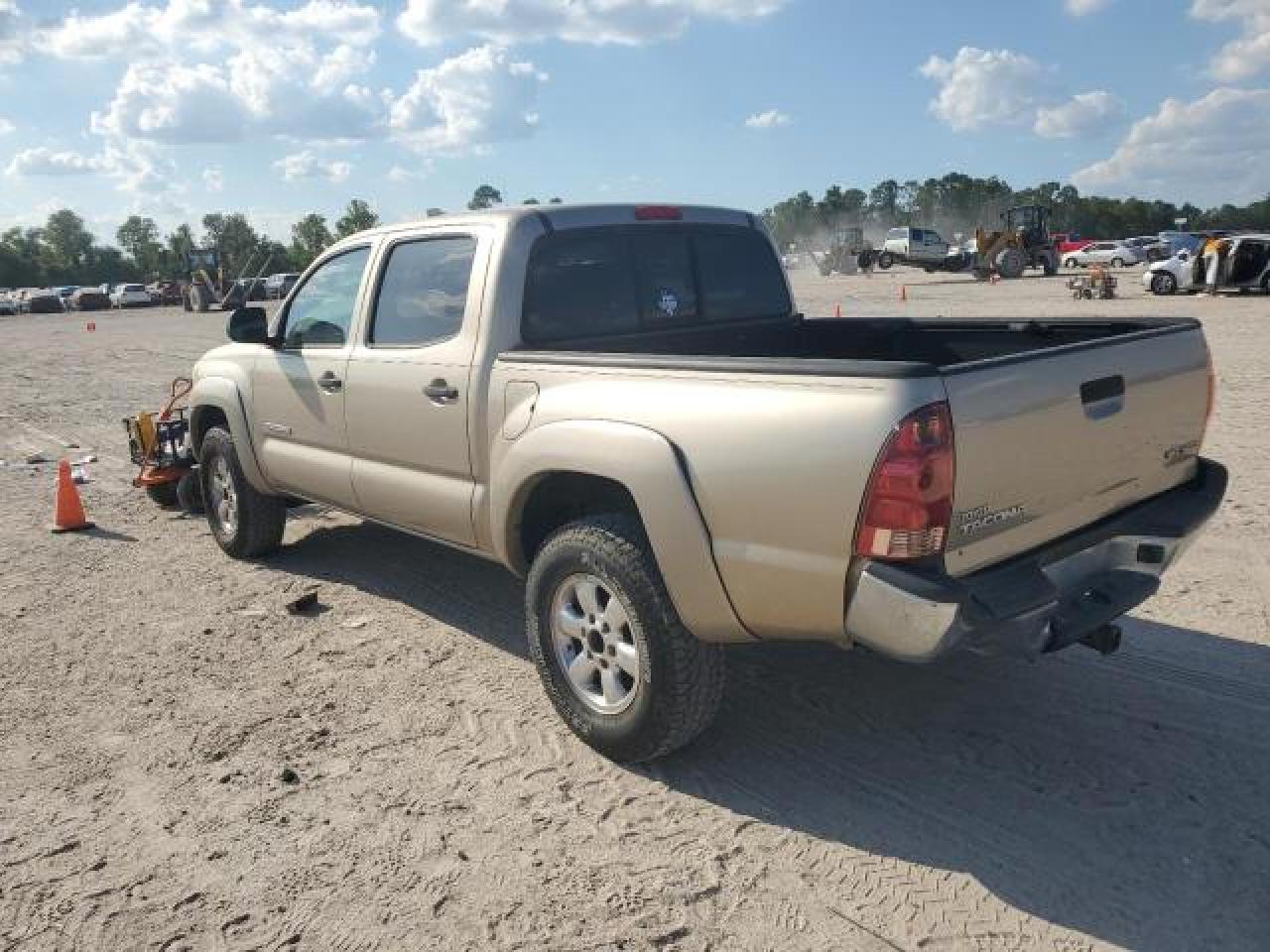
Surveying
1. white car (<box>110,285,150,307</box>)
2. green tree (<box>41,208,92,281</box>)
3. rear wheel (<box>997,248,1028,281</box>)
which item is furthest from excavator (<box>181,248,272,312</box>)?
green tree (<box>41,208,92,281</box>)

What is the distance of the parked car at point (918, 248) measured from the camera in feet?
131

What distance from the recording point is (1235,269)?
22922mm

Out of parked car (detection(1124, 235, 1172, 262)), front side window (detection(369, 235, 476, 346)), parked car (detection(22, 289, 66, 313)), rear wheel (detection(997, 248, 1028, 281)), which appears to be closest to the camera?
front side window (detection(369, 235, 476, 346))

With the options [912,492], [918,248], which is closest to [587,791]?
[912,492]

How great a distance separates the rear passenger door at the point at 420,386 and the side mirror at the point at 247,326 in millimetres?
885

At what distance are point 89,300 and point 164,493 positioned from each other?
59.1 m

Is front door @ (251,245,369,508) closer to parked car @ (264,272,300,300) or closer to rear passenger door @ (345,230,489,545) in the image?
rear passenger door @ (345,230,489,545)

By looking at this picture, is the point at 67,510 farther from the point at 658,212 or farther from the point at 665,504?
the point at 665,504

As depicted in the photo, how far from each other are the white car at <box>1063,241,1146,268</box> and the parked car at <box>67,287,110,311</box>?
53.7 meters

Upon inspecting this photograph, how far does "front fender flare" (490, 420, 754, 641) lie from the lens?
3145 millimetres

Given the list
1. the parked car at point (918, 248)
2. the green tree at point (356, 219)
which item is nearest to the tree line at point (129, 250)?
the green tree at point (356, 219)

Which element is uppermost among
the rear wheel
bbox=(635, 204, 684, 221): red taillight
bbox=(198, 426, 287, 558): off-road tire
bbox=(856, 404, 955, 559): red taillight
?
bbox=(635, 204, 684, 221): red taillight

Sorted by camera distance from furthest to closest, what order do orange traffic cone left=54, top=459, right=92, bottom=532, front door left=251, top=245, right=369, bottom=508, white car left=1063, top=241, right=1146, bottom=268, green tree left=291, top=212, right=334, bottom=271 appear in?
green tree left=291, top=212, right=334, bottom=271
white car left=1063, top=241, right=1146, bottom=268
orange traffic cone left=54, top=459, right=92, bottom=532
front door left=251, top=245, right=369, bottom=508

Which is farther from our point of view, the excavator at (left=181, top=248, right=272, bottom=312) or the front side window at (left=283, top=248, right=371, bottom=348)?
the excavator at (left=181, top=248, right=272, bottom=312)
